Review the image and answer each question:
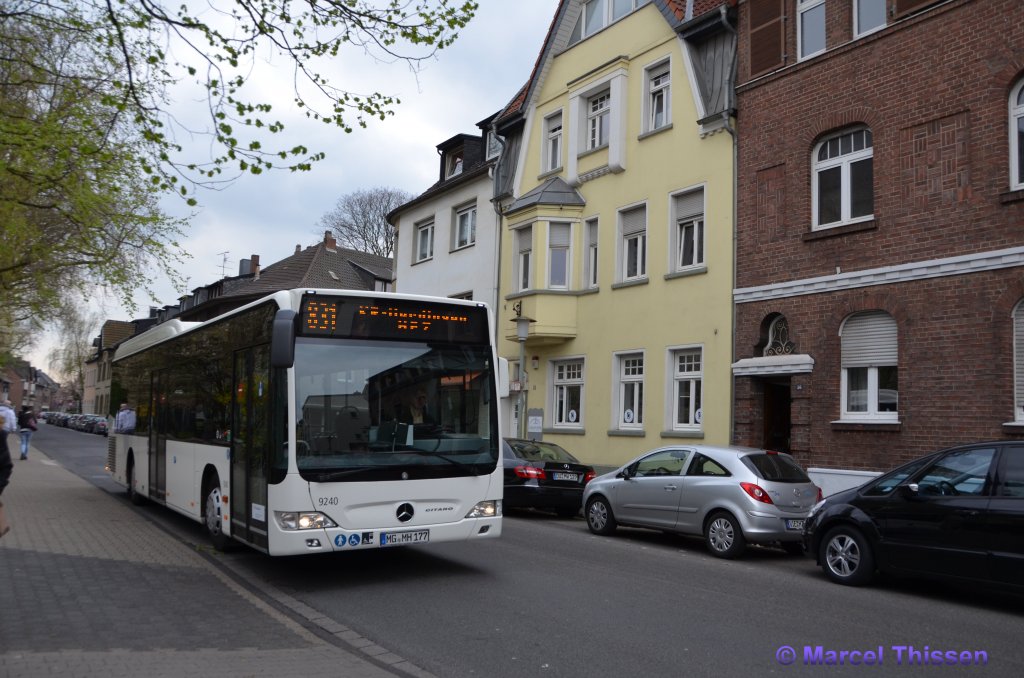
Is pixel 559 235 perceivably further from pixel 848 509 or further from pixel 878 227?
pixel 848 509

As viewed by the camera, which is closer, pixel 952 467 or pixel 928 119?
pixel 952 467

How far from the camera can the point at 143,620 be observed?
7.01m

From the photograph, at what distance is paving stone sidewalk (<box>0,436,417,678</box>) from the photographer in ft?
18.9

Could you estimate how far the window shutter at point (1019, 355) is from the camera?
44.3 feet

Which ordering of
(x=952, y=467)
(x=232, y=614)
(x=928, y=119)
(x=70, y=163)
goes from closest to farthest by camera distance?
(x=232, y=614) < (x=952, y=467) < (x=70, y=163) < (x=928, y=119)

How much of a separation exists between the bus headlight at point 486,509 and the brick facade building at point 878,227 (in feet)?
28.3

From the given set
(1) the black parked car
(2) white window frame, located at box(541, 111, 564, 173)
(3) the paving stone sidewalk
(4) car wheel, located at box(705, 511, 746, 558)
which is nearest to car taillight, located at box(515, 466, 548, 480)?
(4) car wheel, located at box(705, 511, 746, 558)

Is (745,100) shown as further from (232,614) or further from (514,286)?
(232,614)

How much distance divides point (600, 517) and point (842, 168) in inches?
319

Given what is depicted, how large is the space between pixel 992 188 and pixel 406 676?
12494 millimetres

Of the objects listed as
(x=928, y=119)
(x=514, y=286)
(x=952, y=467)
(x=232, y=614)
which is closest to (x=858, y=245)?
(x=928, y=119)

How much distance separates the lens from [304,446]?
8211 millimetres

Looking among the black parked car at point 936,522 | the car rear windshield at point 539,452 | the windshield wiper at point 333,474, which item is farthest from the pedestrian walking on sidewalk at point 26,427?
the black parked car at point 936,522

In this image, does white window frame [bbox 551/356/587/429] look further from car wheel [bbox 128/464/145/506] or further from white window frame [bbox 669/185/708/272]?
car wheel [bbox 128/464/145/506]
